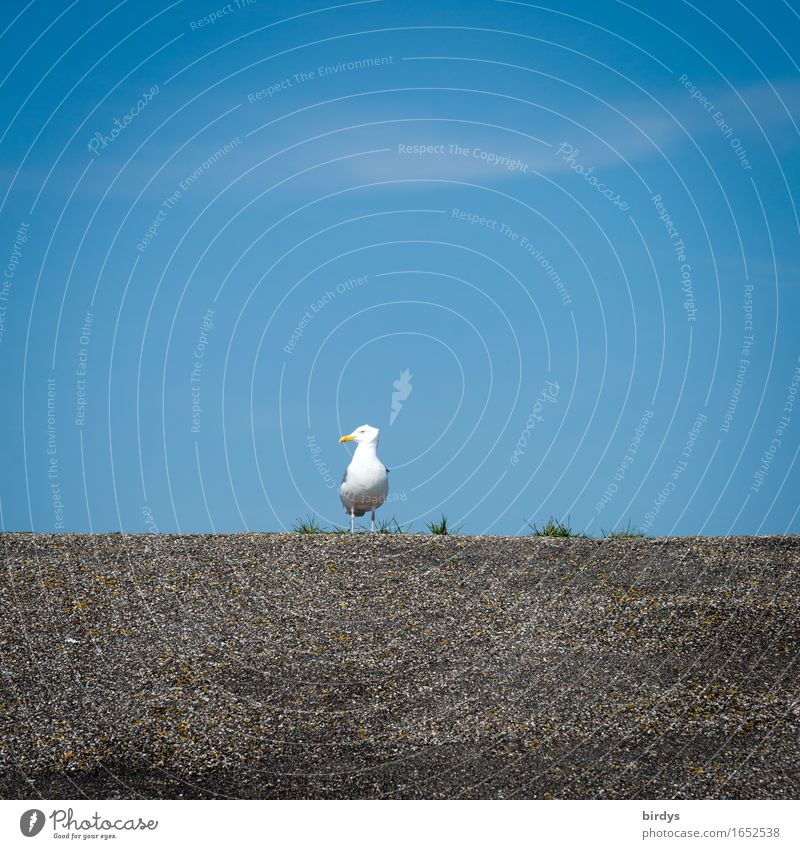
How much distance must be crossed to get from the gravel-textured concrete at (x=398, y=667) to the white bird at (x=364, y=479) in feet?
1.66

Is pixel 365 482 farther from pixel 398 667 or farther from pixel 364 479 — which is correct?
pixel 398 667

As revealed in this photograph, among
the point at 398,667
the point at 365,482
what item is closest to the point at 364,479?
the point at 365,482

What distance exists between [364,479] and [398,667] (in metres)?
2.51

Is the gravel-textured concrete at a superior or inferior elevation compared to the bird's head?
inferior

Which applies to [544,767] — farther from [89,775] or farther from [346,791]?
[89,775]

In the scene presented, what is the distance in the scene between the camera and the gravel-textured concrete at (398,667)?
29.8 ft

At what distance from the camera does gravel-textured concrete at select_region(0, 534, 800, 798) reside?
9094 mm

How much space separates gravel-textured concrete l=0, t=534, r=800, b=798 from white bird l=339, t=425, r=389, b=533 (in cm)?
51

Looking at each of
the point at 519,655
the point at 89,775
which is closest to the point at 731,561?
the point at 519,655

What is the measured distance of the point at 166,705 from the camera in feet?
31.6

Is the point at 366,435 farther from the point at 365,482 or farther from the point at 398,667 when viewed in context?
the point at 398,667

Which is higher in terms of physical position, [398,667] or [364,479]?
[364,479]

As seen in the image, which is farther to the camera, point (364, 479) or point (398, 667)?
point (364, 479)

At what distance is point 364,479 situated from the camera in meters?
11.8
